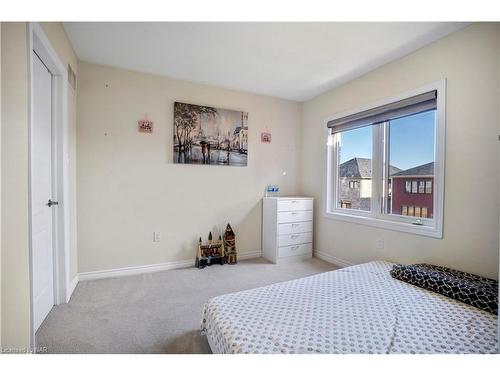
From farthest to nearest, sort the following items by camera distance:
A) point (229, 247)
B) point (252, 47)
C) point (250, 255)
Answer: point (250, 255) → point (229, 247) → point (252, 47)

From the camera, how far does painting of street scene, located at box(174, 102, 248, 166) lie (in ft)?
9.36

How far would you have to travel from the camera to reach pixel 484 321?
1305mm

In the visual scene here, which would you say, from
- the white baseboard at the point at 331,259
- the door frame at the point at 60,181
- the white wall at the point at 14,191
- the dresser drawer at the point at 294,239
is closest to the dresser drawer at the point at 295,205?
the dresser drawer at the point at 294,239

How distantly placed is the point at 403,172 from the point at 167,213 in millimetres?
2710

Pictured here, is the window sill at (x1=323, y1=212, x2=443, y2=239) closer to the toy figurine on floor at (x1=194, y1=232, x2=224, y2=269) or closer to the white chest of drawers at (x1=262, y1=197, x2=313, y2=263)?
the white chest of drawers at (x1=262, y1=197, x2=313, y2=263)

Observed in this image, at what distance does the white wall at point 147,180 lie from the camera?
2467 mm

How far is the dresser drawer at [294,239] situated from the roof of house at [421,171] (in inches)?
56.0

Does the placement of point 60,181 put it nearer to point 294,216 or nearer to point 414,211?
point 294,216

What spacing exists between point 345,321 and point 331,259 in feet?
6.34

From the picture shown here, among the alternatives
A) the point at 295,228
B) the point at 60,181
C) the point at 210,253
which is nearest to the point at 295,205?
the point at 295,228

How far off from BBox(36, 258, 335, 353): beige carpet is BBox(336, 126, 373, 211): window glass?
0.94m

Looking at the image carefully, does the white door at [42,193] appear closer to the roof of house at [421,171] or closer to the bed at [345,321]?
the bed at [345,321]

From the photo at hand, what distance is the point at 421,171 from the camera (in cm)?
228

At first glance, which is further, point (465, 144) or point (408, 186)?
point (408, 186)
